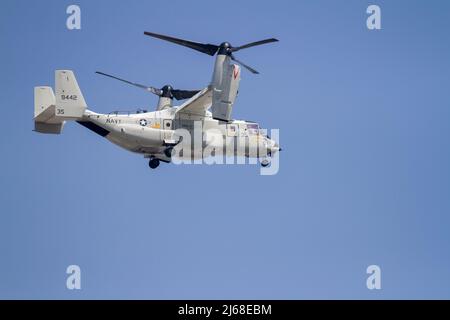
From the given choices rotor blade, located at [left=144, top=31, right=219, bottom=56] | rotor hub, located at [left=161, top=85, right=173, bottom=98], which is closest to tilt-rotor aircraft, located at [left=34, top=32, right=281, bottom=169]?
rotor blade, located at [left=144, top=31, right=219, bottom=56]

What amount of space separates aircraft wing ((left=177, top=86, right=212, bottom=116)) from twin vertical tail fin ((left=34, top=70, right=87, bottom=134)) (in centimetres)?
542

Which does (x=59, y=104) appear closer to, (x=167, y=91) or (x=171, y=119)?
(x=171, y=119)

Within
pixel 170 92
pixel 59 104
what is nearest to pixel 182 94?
pixel 170 92

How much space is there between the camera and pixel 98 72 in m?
49.6

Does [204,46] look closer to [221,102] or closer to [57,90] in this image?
[221,102]

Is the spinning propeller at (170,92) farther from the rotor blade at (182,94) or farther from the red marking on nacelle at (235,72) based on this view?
the red marking on nacelle at (235,72)

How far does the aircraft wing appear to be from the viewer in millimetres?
47812

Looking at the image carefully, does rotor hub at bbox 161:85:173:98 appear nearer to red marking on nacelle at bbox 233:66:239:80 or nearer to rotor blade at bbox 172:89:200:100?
rotor blade at bbox 172:89:200:100

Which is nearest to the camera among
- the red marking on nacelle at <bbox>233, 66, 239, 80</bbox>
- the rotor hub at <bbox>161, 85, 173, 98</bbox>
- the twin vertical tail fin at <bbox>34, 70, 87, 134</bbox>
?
the twin vertical tail fin at <bbox>34, 70, 87, 134</bbox>

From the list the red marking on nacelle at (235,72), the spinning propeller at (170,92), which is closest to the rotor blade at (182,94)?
the spinning propeller at (170,92)

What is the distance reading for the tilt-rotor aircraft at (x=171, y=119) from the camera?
45875 millimetres
